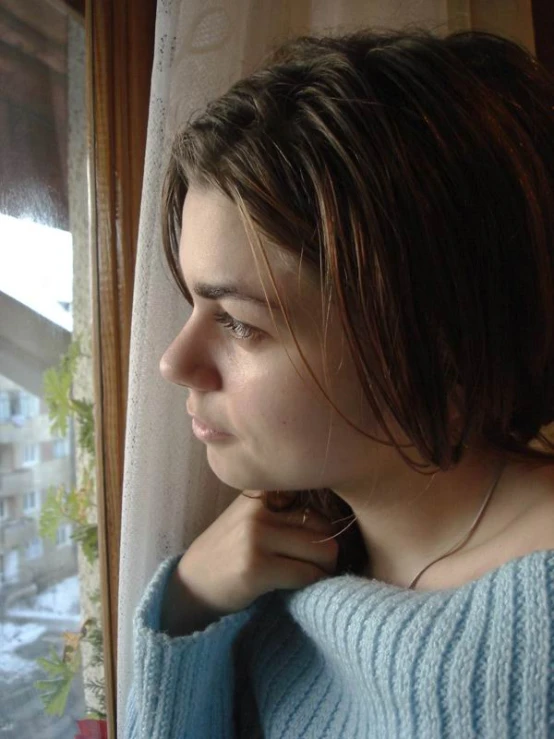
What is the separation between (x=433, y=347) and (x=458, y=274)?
0.07m

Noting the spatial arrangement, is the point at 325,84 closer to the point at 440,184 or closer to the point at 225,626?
the point at 440,184

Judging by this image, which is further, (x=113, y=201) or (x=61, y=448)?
(x=61, y=448)

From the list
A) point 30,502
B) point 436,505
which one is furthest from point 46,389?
point 436,505

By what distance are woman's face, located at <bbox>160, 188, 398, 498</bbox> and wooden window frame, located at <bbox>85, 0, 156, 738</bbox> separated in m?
0.25

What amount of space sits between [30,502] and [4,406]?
160mm

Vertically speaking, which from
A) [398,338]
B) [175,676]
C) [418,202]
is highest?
[418,202]

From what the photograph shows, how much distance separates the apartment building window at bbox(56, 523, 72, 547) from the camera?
3.30 ft

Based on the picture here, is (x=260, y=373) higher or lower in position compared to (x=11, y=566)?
higher

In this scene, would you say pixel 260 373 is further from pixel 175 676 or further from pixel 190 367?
pixel 175 676

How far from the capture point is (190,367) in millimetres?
605

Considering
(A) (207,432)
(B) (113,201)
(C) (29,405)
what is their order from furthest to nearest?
(C) (29,405)
(B) (113,201)
(A) (207,432)

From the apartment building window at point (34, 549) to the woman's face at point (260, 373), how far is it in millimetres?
498

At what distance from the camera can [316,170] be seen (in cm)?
53

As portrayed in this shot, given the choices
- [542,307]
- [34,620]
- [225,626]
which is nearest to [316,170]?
[542,307]
